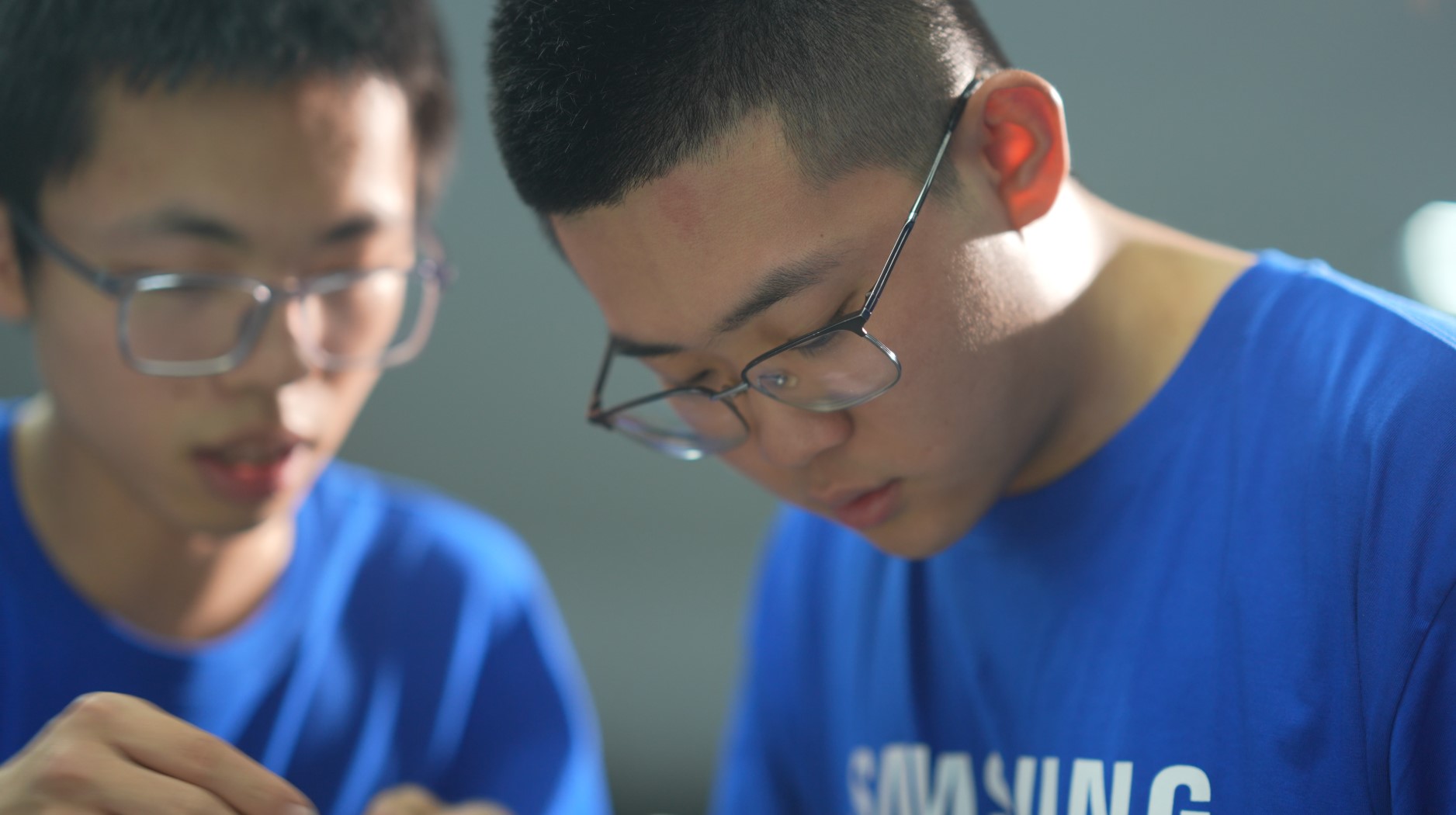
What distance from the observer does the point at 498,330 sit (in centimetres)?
236

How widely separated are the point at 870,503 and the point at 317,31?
0.65 metres

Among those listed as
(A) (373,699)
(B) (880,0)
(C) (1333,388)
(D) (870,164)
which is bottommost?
(A) (373,699)

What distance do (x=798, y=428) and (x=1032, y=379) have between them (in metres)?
0.17

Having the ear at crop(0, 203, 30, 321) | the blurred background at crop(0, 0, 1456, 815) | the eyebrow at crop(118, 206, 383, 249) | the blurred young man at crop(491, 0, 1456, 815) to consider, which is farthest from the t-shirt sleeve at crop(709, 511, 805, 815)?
the blurred background at crop(0, 0, 1456, 815)

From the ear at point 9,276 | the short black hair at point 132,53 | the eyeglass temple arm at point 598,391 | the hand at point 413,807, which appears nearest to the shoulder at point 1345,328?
the eyeglass temple arm at point 598,391

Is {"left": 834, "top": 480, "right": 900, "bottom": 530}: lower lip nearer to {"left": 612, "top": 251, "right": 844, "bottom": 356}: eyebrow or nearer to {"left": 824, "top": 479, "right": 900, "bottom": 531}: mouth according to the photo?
{"left": 824, "top": 479, "right": 900, "bottom": 531}: mouth

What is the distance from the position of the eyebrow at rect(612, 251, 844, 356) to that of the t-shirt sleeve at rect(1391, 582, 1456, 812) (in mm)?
392

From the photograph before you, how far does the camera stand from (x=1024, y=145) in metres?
0.80

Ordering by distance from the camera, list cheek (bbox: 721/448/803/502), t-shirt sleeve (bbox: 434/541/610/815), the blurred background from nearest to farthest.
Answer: cheek (bbox: 721/448/803/502) < t-shirt sleeve (bbox: 434/541/610/815) < the blurred background

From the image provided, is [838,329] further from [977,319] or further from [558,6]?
[558,6]

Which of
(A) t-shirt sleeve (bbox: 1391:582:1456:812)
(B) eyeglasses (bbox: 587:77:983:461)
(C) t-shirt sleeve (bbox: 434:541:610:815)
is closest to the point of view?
(A) t-shirt sleeve (bbox: 1391:582:1456:812)

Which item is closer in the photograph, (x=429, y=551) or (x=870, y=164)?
(x=870, y=164)

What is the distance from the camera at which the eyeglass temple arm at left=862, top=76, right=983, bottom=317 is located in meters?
0.75

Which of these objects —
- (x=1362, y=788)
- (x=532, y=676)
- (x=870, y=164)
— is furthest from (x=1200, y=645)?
(x=532, y=676)
